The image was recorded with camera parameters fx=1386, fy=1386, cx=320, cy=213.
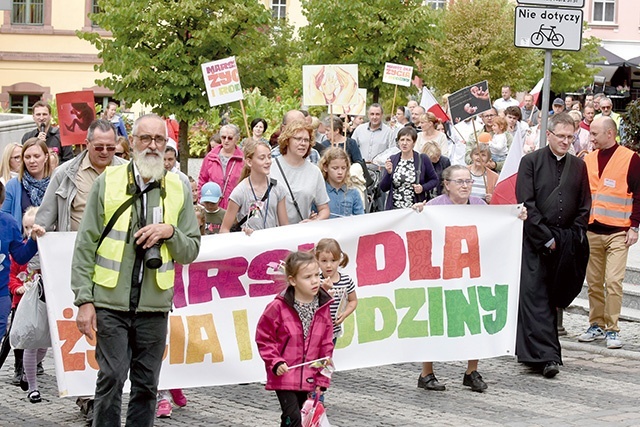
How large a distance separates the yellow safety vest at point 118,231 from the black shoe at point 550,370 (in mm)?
4181

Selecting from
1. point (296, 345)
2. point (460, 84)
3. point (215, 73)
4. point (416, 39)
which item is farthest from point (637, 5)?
point (296, 345)

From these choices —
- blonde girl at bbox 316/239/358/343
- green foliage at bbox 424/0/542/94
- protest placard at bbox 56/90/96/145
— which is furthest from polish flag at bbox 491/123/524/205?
green foliage at bbox 424/0/542/94

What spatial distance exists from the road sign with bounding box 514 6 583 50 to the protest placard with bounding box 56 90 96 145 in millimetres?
4069

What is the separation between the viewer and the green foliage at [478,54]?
143ft

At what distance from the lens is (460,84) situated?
145 feet

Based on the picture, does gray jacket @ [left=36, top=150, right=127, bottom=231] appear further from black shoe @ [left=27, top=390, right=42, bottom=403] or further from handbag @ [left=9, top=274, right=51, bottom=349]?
black shoe @ [left=27, top=390, right=42, bottom=403]

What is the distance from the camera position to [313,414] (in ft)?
24.5

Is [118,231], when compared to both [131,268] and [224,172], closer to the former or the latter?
[131,268]

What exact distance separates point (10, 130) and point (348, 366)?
648 inches

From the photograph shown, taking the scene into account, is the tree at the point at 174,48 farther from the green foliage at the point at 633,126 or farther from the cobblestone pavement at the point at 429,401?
the cobblestone pavement at the point at 429,401

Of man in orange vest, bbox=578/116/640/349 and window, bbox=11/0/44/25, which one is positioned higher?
window, bbox=11/0/44/25

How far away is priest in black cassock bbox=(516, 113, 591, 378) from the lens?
35.8 ft

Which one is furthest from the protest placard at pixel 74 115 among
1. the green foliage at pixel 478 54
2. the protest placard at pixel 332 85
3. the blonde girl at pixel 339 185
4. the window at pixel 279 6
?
the window at pixel 279 6

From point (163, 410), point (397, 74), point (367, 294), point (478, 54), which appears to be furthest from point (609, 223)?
point (478, 54)
